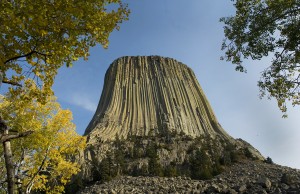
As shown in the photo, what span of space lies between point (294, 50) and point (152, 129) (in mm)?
43516

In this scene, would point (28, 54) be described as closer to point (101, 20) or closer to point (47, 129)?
point (101, 20)

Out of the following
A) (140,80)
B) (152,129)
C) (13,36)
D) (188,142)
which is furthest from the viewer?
(140,80)

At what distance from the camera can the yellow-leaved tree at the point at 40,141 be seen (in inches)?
567

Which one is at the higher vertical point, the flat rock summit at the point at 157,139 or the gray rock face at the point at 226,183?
the flat rock summit at the point at 157,139

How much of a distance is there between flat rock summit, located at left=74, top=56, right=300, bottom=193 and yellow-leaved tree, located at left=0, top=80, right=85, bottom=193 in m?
10.5

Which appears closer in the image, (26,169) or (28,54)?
(28,54)

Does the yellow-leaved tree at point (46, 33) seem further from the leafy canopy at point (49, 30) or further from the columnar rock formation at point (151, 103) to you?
the columnar rock formation at point (151, 103)

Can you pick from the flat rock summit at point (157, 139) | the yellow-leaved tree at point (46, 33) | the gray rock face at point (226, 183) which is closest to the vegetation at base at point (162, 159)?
the flat rock summit at point (157, 139)

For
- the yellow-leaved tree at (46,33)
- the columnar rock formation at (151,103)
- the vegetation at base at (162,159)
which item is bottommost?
the yellow-leaved tree at (46,33)

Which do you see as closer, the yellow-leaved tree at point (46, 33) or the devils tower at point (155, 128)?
the yellow-leaved tree at point (46, 33)

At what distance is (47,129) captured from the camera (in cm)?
1537

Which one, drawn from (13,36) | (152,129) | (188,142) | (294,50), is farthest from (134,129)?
(13,36)

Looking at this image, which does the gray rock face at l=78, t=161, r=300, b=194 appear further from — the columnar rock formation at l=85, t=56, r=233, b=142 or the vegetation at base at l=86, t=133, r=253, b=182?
the columnar rock formation at l=85, t=56, r=233, b=142

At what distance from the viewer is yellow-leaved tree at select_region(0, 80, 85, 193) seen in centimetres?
1441
